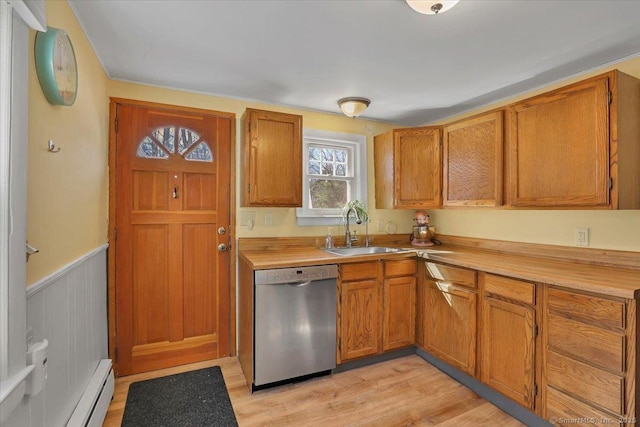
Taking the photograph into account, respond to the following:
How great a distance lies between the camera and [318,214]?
120 inches

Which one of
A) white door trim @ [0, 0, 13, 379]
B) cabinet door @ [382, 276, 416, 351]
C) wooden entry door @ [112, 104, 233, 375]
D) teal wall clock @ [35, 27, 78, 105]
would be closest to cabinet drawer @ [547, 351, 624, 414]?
cabinet door @ [382, 276, 416, 351]

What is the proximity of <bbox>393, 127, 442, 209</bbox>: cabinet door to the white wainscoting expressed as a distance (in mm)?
Result: 2527

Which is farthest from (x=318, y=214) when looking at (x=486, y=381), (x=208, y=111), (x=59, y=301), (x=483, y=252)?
(x=59, y=301)

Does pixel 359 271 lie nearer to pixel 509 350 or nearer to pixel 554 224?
pixel 509 350

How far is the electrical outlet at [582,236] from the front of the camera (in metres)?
2.17

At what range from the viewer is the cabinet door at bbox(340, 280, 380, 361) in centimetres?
240

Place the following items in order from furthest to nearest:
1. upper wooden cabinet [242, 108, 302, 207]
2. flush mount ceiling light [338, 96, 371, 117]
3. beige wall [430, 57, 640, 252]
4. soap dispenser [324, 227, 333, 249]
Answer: soap dispenser [324, 227, 333, 249] < flush mount ceiling light [338, 96, 371, 117] < upper wooden cabinet [242, 108, 302, 207] < beige wall [430, 57, 640, 252]

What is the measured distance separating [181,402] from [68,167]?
160 cm

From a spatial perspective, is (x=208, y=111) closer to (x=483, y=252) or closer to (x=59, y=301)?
(x=59, y=301)

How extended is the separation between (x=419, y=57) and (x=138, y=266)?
2535 mm

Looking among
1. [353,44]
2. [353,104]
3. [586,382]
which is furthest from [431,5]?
[586,382]

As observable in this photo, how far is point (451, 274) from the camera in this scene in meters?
2.35

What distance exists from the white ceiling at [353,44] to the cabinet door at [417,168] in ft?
1.49

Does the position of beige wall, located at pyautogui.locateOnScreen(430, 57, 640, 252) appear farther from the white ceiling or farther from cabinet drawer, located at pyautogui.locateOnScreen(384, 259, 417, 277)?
cabinet drawer, located at pyautogui.locateOnScreen(384, 259, 417, 277)
